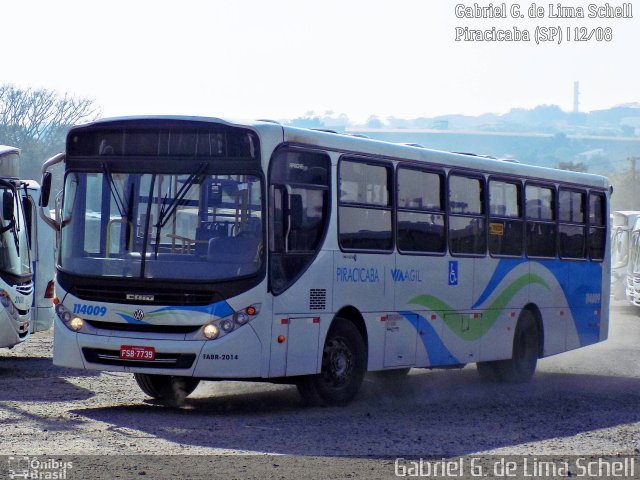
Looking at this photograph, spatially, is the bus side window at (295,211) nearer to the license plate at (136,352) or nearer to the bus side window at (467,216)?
the license plate at (136,352)

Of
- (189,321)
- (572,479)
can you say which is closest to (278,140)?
(189,321)

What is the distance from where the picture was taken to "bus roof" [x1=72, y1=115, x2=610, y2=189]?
13.0m

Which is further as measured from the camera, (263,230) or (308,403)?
(308,403)

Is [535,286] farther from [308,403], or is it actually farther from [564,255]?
[308,403]

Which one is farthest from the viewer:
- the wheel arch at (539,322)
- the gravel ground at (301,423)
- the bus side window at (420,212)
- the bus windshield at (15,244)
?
the wheel arch at (539,322)

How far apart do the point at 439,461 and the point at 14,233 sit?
943cm

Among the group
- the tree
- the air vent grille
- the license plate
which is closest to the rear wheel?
the air vent grille

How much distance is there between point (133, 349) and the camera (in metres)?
12.7

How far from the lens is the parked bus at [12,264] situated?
679 inches

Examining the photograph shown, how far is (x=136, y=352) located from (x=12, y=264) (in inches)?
219

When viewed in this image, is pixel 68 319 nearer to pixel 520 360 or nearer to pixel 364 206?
pixel 364 206

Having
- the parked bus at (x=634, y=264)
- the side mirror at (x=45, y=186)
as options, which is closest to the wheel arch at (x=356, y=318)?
the side mirror at (x=45, y=186)

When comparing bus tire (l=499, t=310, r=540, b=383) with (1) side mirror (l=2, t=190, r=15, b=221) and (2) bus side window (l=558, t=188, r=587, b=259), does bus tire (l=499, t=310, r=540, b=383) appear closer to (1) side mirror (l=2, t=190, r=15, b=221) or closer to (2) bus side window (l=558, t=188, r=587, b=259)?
(2) bus side window (l=558, t=188, r=587, b=259)

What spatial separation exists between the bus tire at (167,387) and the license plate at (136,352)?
1.31 metres
